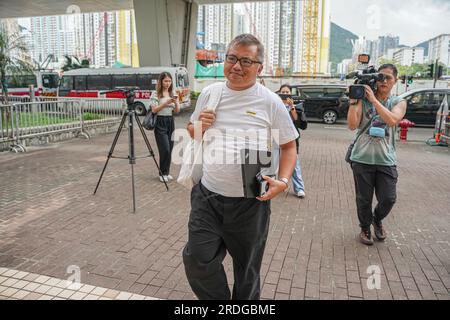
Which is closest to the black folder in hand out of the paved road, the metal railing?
the paved road

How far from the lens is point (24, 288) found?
129 inches

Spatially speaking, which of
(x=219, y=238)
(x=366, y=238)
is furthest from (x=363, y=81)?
(x=219, y=238)

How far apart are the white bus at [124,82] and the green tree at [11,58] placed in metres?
6.02

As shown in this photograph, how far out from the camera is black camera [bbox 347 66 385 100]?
3.75 metres

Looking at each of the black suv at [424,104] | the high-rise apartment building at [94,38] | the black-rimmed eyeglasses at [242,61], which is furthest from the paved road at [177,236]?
the high-rise apartment building at [94,38]

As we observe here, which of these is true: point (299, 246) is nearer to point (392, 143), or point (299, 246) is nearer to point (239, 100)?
point (392, 143)

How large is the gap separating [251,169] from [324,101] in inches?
664

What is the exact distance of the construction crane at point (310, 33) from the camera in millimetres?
64688

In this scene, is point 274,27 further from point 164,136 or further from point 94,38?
point 164,136

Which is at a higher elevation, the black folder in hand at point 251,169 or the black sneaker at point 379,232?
the black folder in hand at point 251,169

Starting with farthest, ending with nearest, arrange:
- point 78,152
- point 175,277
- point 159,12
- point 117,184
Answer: point 159,12 → point 78,152 → point 117,184 → point 175,277

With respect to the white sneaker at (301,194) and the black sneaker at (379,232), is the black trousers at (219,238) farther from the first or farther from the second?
the white sneaker at (301,194)
